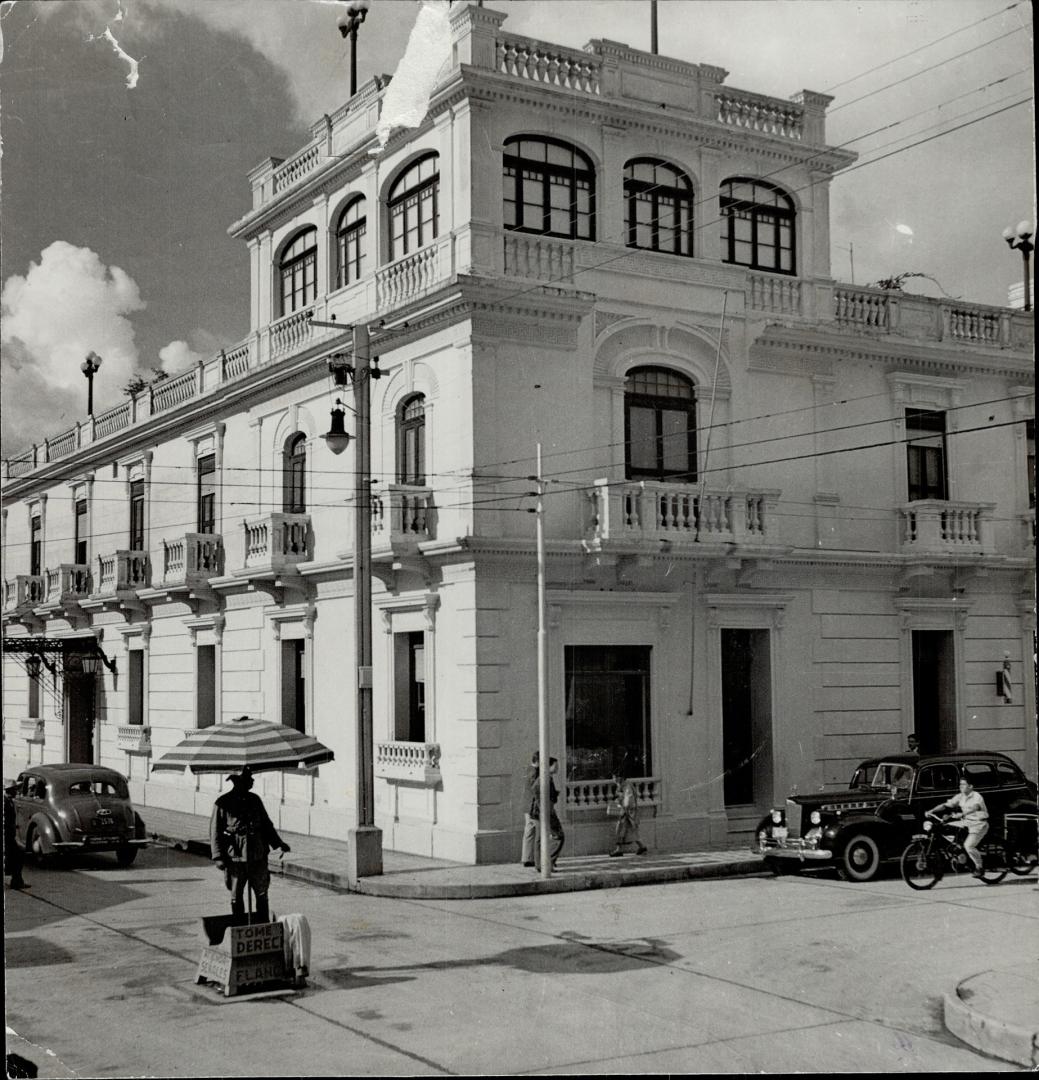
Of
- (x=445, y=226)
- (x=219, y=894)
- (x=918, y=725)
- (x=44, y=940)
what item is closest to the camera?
(x=44, y=940)

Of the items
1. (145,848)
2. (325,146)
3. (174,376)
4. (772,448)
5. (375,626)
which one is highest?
(325,146)

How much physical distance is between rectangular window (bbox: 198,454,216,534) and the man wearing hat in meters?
13.1

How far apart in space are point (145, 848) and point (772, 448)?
12.9 meters

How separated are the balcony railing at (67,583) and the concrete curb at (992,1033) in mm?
21259

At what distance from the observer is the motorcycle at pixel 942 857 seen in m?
17.8

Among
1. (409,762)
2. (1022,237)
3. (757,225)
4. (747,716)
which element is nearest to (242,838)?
(409,762)

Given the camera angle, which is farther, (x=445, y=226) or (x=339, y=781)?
Result: (x=339, y=781)

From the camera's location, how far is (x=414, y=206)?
21438mm

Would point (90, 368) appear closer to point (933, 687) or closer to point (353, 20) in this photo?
point (353, 20)

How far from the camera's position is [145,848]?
22266 millimetres

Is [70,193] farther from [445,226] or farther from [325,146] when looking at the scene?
[325,146]

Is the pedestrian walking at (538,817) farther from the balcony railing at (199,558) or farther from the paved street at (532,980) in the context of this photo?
the balcony railing at (199,558)

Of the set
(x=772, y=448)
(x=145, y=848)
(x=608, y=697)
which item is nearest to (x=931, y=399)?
(x=772, y=448)

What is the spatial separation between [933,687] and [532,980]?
46.4 ft
